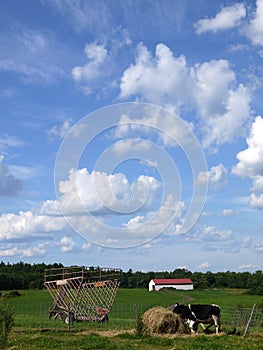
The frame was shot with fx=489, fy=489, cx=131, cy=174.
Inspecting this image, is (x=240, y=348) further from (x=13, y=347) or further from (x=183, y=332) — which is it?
(x=13, y=347)

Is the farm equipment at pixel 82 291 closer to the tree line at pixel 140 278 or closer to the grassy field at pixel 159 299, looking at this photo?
the grassy field at pixel 159 299

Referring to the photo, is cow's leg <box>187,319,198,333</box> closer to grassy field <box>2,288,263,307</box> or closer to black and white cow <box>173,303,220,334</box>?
black and white cow <box>173,303,220,334</box>

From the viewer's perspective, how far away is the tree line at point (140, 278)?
81.6m

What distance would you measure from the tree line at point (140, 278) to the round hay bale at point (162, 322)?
63427 mm

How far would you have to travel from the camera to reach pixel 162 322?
17406 mm

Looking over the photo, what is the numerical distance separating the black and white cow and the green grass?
2.13 meters

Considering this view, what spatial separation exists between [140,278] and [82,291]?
256ft

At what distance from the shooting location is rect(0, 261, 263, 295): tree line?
268 ft

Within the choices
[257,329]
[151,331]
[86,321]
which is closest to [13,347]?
[151,331]


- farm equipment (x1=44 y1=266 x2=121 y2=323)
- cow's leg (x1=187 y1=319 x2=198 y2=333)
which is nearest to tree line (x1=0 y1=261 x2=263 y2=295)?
farm equipment (x1=44 y1=266 x2=121 y2=323)

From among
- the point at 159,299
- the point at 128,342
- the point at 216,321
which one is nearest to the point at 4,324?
the point at 128,342

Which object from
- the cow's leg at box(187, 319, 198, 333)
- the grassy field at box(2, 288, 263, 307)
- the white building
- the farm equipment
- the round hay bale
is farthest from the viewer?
the white building

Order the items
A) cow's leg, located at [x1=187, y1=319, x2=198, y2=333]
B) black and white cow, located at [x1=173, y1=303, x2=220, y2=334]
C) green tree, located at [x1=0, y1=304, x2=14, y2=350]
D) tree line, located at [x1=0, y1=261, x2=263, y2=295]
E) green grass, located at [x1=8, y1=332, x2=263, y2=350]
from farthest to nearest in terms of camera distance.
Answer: tree line, located at [x1=0, y1=261, x2=263, y2=295]
black and white cow, located at [x1=173, y1=303, x2=220, y2=334]
cow's leg, located at [x1=187, y1=319, x2=198, y2=333]
green grass, located at [x1=8, y1=332, x2=263, y2=350]
green tree, located at [x1=0, y1=304, x2=14, y2=350]

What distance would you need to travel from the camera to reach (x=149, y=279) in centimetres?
10400
